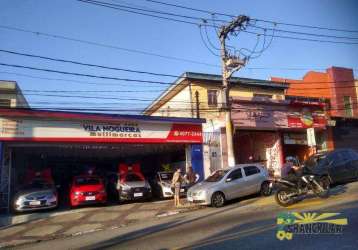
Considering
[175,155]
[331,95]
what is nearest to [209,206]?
[175,155]

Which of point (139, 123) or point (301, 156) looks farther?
point (301, 156)

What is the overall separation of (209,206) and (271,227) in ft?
24.6

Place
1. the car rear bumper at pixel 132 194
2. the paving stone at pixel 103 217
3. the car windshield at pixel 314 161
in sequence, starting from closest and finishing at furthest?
the paving stone at pixel 103 217, the car windshield at pixel 314 161, the car rear bumper at pixel 132 194

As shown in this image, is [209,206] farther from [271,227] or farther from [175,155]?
[175,155]

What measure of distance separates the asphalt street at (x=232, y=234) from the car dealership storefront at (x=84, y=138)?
8376 mm

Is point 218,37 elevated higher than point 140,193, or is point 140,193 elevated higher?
point 218,37

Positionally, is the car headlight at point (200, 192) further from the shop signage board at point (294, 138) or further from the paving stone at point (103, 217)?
the shop signage board at point (294, 138)

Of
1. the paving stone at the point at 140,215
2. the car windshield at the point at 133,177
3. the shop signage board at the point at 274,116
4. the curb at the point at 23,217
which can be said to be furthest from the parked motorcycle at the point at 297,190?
the shop signage board at the point at 274,116

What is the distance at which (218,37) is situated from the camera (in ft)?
71.2

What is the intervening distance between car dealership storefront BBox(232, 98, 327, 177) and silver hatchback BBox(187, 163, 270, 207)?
23.1 feet

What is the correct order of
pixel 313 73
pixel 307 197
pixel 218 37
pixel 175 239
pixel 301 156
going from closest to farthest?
1. pixel 175 239
2. pixel 307 197
3. pixel 218 37
4. pixel 301 156
5. pixel 313 73

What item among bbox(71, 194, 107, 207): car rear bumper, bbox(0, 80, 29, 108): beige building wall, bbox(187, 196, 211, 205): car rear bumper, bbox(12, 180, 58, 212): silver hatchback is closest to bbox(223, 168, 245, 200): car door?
bbox(187, 196, 211, 205): car rear bumper

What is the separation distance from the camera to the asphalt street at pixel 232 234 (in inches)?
311

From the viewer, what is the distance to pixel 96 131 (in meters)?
21.1
